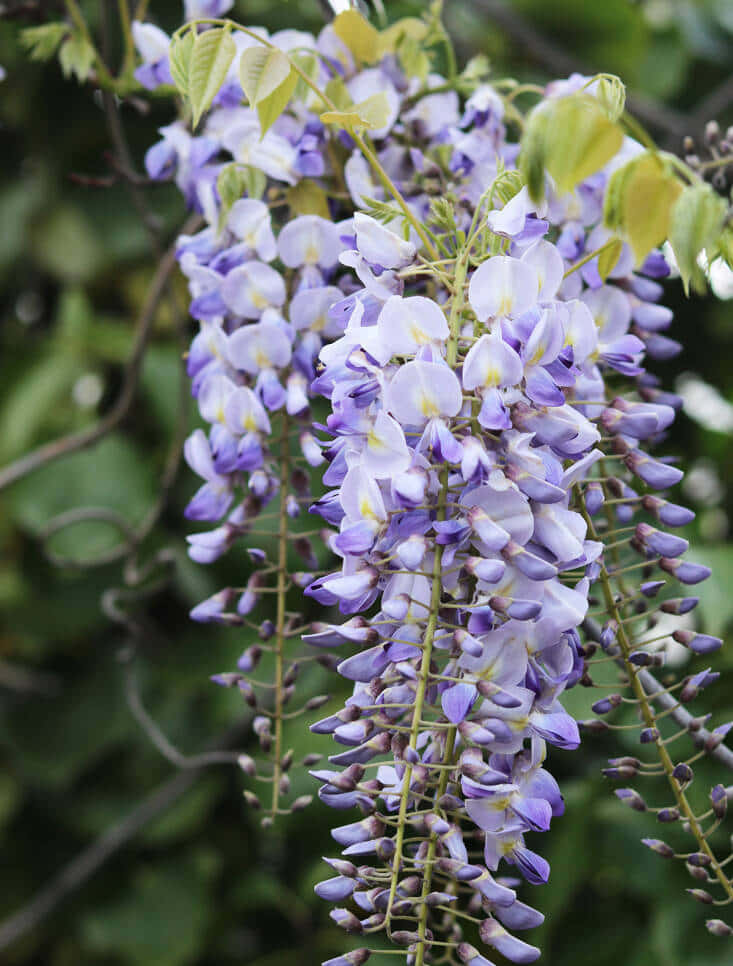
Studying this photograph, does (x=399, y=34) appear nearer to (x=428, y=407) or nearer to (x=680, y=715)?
(x=428, y=407)

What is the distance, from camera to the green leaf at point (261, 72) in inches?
18.5

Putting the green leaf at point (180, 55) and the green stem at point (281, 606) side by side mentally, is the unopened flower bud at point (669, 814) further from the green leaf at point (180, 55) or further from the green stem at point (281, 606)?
the green leaf at point (180, 55)

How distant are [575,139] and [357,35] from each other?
0.29 metres

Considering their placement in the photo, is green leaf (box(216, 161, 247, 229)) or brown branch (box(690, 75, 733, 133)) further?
brown branch (box(690, 75, 733, 133))

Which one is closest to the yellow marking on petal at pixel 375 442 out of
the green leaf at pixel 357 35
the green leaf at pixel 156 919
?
the green leaf at pixel 357 35

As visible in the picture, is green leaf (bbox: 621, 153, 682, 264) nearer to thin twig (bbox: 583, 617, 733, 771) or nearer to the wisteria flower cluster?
the wisteria flower cluster

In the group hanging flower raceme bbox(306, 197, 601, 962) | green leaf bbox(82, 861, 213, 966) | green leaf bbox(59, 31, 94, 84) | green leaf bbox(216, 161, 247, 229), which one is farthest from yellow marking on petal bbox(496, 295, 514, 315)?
green leaf bbox(82, 861, 213, 966)

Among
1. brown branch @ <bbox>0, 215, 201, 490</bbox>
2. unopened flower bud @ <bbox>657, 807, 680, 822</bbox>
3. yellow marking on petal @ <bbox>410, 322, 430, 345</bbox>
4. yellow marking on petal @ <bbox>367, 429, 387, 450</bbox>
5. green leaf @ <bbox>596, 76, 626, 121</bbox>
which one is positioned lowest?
brown branch @ <bbox>0, 215, 201, 490</bbox>

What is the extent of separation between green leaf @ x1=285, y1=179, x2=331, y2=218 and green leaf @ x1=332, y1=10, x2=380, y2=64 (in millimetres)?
105

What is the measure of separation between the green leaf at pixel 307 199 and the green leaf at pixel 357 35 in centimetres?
10

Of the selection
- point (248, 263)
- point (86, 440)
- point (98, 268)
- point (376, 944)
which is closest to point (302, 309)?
point (248, 263)

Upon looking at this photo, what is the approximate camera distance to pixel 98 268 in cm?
151

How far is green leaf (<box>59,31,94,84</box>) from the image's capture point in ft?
2.40

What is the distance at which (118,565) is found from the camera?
52.3 inches
